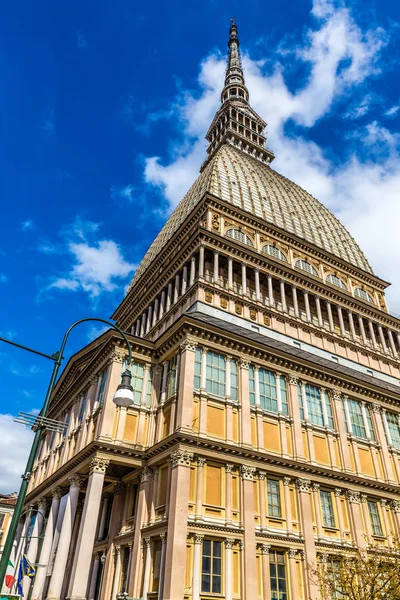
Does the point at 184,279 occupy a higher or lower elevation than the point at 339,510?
higher

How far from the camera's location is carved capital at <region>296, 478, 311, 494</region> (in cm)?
3197

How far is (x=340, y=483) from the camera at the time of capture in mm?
33906

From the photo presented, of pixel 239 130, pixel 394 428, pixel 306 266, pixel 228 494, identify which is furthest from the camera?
pixel 239 130

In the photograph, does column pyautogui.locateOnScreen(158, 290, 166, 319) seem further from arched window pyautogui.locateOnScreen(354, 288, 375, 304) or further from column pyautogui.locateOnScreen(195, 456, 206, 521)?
arched window pyautogui.locateOnScreen(354, 288, 375, 304)

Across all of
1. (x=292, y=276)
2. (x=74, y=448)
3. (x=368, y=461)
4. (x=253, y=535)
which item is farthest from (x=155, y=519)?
(x=292, y=276)

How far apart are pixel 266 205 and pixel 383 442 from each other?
3183cm

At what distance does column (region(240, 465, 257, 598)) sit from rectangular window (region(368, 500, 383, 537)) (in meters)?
11.5

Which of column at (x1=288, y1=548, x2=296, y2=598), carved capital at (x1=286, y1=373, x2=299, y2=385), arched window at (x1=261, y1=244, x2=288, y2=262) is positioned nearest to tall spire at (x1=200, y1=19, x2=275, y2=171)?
arched window at (x1=261, y1=244, x2=288, y2=262)

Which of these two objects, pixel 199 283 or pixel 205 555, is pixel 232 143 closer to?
pixel 199 283

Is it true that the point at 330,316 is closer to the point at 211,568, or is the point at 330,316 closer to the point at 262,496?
the point at 262,496

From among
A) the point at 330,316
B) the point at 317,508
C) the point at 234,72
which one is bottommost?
the point at 317,508

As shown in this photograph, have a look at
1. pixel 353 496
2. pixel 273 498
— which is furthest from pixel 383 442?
pixel 273 498

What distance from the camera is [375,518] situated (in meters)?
34.6

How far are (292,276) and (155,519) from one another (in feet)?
93.8
